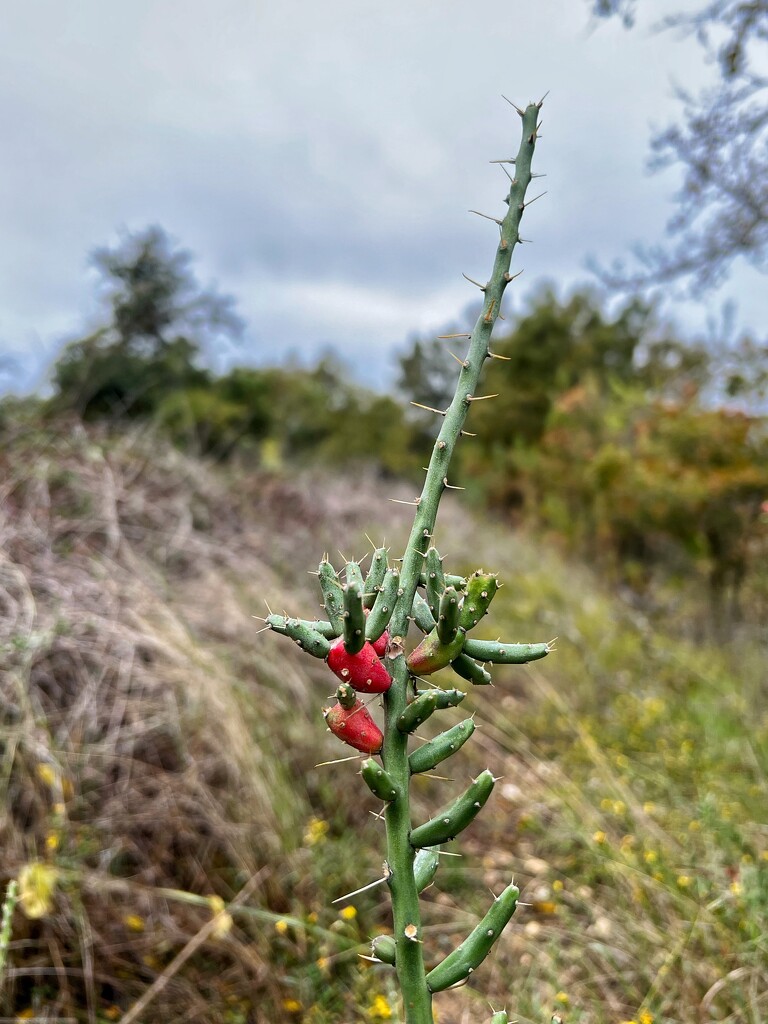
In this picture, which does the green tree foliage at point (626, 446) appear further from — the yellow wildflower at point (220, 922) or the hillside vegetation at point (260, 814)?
the yellow wildflower at point (220, 922)

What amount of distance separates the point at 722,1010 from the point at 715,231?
4.48 meters

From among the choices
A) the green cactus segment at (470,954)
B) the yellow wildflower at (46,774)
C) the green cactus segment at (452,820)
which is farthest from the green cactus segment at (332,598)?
the yellow wildflower at (46,774)

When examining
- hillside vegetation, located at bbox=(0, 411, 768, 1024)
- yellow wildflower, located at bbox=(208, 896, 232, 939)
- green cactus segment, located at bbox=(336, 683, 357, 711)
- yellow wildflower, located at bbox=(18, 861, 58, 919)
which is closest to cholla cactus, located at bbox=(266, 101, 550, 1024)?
green cactus segment, located at bbox=(336, 683, 357, 711)

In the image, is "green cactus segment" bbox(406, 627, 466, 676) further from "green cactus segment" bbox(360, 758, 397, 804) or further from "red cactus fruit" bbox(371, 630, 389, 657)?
"green cactus segment" bbox(360, 758, 397, 804)

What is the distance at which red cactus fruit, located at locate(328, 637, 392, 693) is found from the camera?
0.87 m

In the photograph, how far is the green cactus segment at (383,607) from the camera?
0.91m

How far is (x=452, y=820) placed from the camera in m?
0.88

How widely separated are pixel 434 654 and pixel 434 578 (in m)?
0.10

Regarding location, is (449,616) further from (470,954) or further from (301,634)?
(470,954)

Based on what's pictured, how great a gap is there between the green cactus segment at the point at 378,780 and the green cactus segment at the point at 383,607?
15 centimetres

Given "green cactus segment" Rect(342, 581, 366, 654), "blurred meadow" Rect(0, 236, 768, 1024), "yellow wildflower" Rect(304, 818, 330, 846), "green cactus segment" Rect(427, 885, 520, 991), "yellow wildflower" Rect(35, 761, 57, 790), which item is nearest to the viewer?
"green cactus segment" Rect(342, 581, 366, 654)

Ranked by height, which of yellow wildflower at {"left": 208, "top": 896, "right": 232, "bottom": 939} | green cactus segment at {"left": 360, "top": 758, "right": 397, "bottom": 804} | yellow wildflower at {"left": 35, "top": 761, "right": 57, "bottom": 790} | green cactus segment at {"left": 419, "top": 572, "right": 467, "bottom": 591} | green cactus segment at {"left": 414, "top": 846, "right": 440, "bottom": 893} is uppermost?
green cactus segment at {"left": 419, "top": 572, "right": 467, "bottom": 591}

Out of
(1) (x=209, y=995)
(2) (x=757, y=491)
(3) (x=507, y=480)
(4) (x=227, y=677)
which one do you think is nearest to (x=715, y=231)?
(2) (x=757, y=491)

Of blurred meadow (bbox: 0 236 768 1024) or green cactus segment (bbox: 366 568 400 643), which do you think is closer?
green cactus segment (bbox: 366 568 400 643)
